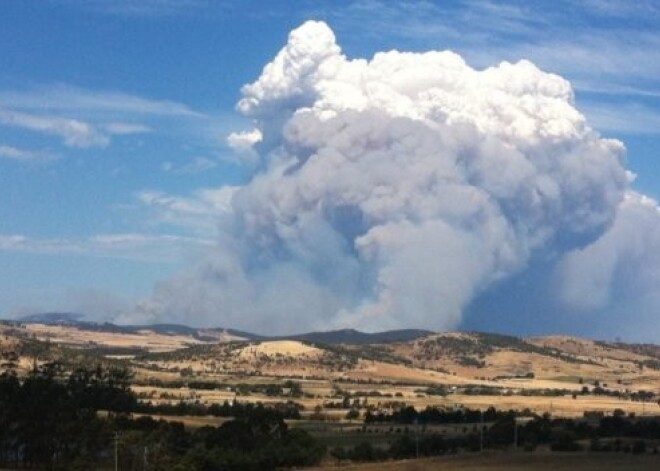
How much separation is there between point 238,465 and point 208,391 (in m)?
87.2

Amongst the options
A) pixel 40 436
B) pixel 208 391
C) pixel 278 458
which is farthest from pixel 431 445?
pixel 208 391

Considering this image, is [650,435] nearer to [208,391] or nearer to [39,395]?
[39,395]

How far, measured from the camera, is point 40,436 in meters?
94.1

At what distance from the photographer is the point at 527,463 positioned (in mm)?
95688

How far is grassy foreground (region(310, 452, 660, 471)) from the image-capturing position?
91.0m

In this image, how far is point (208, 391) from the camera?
583 feet

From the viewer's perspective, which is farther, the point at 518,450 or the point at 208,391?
the point at 208,391

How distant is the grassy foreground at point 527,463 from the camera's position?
91.0 metres

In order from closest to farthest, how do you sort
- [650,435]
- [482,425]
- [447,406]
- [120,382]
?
1. [650,435]
2. [482,425]
3. [120,382]
4. [447,406]

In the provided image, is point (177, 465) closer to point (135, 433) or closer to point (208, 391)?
point (135, 433)

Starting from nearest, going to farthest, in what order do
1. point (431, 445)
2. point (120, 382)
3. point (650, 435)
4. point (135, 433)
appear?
point (135, 433)
point (431, 445)
point (650, 435)
point (120, 382)

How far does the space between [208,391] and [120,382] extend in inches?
1618

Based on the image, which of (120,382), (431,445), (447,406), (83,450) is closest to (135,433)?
(83,450)

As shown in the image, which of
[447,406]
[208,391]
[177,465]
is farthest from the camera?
[208,391]
